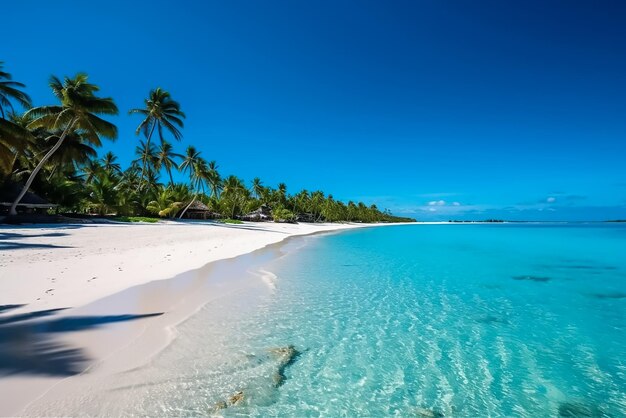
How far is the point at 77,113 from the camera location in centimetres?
2381

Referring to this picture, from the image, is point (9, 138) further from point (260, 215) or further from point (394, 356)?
point (260, 215)

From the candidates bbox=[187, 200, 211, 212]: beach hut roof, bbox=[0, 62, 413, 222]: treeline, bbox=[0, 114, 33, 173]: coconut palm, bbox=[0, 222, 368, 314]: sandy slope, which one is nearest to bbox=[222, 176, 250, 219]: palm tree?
bbox=[0, 62, 413, 222]: treeline

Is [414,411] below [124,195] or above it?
below

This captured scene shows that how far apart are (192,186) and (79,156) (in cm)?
2830

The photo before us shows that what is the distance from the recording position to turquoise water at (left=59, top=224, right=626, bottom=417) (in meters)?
3.46

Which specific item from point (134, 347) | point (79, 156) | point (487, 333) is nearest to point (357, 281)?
point (487, 333)

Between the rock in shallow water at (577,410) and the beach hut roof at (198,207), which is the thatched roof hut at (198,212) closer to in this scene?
the beach hut roof at (198,207)

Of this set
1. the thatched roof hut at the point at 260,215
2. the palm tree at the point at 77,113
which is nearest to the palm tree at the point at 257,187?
the thatched roof hut at the point at 260,215

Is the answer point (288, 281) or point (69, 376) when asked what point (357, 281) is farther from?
point (69, 376)

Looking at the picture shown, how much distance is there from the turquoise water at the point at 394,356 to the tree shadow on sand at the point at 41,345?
2.92 feet

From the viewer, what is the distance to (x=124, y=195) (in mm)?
34031

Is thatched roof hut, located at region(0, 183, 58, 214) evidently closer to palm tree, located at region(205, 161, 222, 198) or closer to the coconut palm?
the coconut palm

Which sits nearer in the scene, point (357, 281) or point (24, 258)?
point (24, 258)

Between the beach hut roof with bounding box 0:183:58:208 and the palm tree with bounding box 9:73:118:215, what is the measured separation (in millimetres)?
1402
